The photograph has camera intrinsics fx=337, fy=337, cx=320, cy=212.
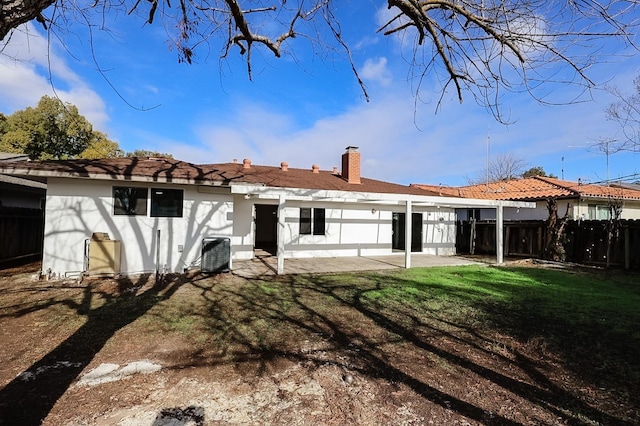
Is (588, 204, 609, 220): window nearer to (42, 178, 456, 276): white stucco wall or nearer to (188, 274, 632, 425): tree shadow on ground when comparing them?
(188, 274, 632, 425): tree shadow on ground

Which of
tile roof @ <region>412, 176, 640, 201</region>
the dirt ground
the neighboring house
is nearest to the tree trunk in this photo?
the dirt ground

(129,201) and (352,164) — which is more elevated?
(352,164)

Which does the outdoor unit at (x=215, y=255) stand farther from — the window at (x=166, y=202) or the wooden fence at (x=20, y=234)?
the wooden fence at (x=20, y=234)

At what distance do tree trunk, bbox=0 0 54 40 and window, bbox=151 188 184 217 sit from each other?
25.0ft

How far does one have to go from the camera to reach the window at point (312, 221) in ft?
45.0

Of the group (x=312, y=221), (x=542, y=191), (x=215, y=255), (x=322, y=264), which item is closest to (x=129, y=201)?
(x=215, y=255)

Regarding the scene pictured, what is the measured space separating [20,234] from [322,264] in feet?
34.6

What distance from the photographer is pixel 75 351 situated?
415 cm

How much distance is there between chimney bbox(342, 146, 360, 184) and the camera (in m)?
16.3

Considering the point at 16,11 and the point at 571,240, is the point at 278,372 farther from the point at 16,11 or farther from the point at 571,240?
the point at 571,240

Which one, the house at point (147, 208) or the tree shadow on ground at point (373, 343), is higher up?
the house at point (147, 208)

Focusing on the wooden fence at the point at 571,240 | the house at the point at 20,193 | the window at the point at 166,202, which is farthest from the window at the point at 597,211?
the house at the point at 20,193

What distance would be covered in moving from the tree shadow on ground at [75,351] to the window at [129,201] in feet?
7.11

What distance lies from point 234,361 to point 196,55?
355 centimetres
